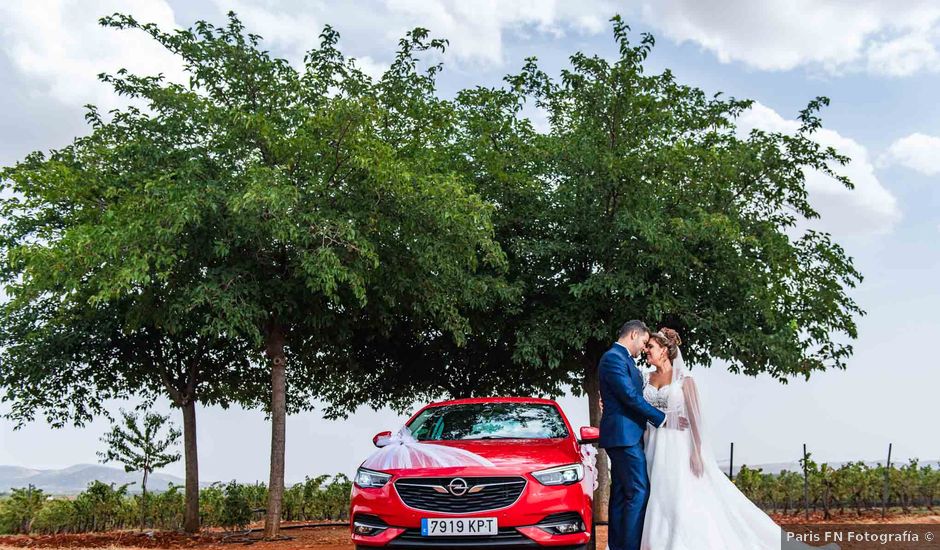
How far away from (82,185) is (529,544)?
43.7ft

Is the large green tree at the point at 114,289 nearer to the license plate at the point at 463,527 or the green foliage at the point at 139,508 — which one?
the green foliage at the point at 139,508

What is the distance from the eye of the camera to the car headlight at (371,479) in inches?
320

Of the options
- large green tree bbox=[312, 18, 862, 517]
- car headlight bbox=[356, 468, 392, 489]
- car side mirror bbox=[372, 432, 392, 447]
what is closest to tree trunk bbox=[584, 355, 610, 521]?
large green tree bbox=[312, 18, 862, 517]

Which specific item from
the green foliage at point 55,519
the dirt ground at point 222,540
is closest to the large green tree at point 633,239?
the dirt ground at point 222,540

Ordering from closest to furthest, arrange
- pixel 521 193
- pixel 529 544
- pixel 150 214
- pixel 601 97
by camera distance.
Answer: pixel 529 544 → pixel 150 214 → pixel 601 97 → pixel 521 193

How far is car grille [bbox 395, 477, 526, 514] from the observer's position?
25.6ft

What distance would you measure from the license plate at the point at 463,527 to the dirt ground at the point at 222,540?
18.2 ft

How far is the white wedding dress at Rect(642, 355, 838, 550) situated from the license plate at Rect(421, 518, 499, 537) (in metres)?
1.55

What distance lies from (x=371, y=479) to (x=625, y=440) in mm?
2505

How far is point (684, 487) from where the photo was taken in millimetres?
8219

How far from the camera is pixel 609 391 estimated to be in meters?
8.01

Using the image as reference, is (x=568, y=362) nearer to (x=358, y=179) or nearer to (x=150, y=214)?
(x=358, y=179)

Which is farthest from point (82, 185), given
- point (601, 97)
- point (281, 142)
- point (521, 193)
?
point (601, 97)

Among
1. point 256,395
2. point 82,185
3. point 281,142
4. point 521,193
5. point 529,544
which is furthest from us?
A: point 256,395
